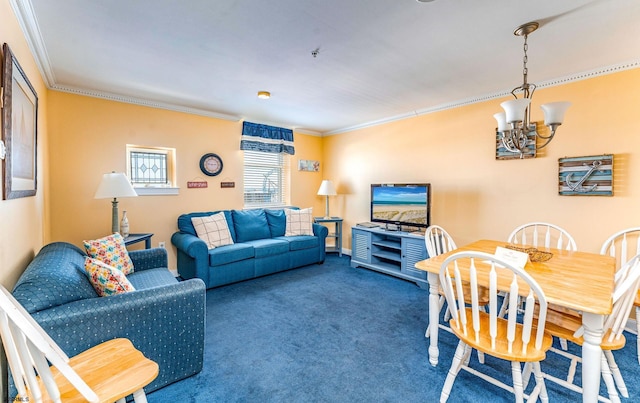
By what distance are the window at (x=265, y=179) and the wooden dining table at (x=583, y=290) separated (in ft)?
11.0

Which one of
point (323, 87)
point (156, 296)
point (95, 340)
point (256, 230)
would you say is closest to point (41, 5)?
point (156, 296)

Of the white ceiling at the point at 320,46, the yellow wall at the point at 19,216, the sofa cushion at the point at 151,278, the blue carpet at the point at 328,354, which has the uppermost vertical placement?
the white ceiling at the point at 320,46

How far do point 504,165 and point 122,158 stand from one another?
454 cm

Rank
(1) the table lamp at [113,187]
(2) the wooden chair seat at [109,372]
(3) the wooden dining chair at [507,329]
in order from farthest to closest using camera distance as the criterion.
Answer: (1) the table lamp at [113,187]
(3) the wooden dining chair at [507,329]
(2) the wooden chair seat at [109,372]

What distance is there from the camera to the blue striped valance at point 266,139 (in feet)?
14.5

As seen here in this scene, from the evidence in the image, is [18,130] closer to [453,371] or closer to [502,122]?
[453,371]

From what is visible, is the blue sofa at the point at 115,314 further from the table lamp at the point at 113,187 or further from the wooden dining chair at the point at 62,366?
the table lamp at the point at 113,187

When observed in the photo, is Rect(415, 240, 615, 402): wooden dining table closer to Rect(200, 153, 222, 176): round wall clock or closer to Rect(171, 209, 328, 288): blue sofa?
Rect(171, 209, 328, 288): blue sofa

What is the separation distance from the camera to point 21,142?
182cm

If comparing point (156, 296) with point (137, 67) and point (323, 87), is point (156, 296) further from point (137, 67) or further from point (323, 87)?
point (323, 87)

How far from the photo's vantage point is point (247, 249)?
3.62 meters

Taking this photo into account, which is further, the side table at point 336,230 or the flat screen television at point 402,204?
the side table at point 336,230

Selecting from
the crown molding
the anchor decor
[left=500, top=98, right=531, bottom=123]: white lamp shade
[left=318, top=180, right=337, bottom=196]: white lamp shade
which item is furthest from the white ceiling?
[left=318, top=180, right=337, bottom=196]: white lamp shade

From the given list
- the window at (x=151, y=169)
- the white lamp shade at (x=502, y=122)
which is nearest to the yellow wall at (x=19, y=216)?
the window at (x=151, y=169)
